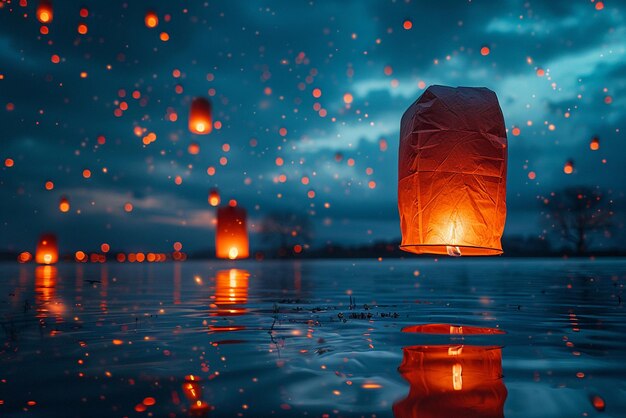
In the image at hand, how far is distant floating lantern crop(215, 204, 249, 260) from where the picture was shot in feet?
81.2

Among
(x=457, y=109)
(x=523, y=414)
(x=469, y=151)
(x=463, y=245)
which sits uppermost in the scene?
(x=457, y=109)

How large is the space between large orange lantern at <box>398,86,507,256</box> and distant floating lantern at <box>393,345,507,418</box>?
186cm

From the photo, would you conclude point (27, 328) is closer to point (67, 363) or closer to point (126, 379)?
point (67, 363)

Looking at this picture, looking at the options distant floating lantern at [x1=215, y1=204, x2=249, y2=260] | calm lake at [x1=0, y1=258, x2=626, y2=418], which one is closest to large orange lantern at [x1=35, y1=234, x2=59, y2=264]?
distant floating lantern at [x1=215, y1=204, x2=249, y2=260]

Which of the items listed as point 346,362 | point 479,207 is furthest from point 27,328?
point 479,207

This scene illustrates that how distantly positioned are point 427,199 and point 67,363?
4.31 meters

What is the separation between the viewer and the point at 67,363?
15.8 ft

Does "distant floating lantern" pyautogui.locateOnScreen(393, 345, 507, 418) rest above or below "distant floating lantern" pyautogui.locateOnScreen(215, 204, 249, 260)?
below

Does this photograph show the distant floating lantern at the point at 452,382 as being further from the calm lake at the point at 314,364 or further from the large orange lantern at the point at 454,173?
the large orange lantern at the point at 454,173

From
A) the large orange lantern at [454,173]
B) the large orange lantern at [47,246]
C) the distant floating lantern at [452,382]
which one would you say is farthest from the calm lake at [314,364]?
the large orange lantern at [47,246]

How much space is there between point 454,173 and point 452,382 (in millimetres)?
3390

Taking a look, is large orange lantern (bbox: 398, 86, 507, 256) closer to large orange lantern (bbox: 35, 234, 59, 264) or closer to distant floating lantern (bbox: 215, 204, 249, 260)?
distant floating lantern (bbox: 215, 204, 249, 260)

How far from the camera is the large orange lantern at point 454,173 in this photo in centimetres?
692

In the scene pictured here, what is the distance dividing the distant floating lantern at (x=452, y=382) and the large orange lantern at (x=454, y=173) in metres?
1.86
